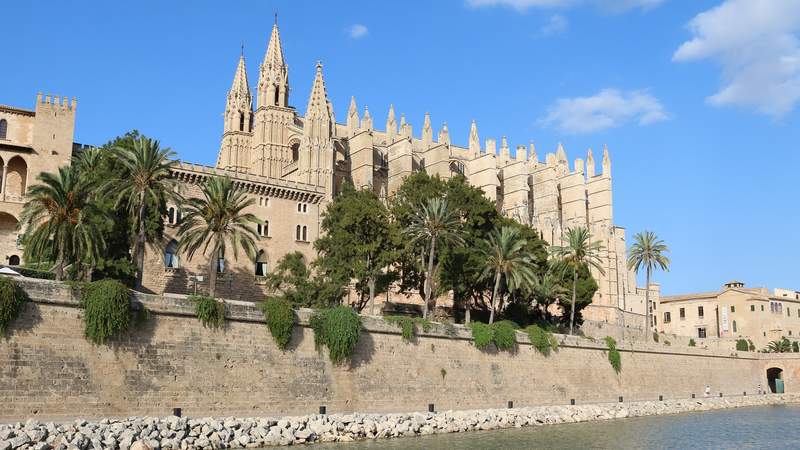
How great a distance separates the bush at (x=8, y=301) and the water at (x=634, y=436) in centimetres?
955

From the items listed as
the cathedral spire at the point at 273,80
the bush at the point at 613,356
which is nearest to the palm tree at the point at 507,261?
the bush at the point at 613,356

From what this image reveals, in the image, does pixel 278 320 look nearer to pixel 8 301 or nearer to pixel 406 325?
pixel 406 325

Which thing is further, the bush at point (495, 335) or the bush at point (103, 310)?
the bush at point (495, 335)

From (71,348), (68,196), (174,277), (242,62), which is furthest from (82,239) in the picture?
(242,62)

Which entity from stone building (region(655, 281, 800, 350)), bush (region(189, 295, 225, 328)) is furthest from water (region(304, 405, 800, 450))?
stone building (region(655, 281, 800, 350))

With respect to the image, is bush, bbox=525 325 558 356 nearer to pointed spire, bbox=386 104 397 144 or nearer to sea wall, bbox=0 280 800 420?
sea wall, bbox=0 280 800 420

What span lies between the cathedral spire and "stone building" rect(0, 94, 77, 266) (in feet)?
80.4

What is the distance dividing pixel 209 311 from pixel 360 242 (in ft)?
56.2

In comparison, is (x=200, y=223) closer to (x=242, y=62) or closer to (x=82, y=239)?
(x=82, y=239)

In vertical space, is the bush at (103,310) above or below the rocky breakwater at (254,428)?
above

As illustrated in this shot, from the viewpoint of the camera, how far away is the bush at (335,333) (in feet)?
98.9

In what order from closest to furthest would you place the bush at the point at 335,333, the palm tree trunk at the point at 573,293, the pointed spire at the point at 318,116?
the bush at the point at 335,333 < the palm tree trunk at the point at 573,293 < the pointed spire at the point at 318,116

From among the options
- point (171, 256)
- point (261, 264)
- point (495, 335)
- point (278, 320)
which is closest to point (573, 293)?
point (495, 335)

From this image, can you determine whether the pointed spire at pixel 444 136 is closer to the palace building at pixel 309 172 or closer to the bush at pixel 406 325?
the palace building at pixel 309 172
